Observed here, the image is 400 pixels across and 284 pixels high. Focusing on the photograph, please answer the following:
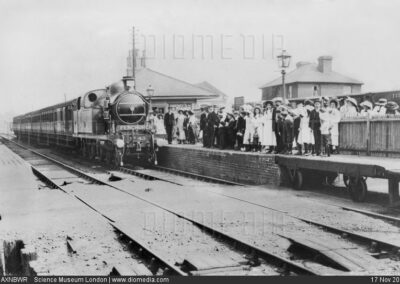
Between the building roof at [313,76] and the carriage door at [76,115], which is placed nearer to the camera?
the carriage door at [76,115]

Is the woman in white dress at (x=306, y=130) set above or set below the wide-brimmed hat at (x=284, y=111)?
below

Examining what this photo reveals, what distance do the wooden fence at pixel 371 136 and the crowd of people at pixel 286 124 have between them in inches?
9.3

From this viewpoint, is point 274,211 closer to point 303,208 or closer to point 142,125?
point 303,208

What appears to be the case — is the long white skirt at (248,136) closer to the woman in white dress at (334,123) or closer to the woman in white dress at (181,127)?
the woman in white dress at (334,123)

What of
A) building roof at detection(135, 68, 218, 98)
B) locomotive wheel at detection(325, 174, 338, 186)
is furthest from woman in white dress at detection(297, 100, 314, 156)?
building roof at detection(135, 68, 218, 98)

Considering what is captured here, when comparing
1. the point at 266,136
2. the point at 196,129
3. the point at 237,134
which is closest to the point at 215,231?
the point at 266,136

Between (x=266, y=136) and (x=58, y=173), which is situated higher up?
(x=266, y=136)

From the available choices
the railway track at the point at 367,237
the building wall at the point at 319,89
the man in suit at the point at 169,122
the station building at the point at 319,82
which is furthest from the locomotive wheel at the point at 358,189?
the building wall at the point at 319,89

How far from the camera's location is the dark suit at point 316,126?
12562mm

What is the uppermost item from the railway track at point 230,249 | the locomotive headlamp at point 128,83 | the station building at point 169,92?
the station building at point 169,92

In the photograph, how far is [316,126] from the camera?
1257cm

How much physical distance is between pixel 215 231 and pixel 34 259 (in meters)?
2.72

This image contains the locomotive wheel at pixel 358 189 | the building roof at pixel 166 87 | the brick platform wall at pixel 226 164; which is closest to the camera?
the locomotive wheel at pixel 358 189

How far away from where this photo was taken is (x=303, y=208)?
9.84m
